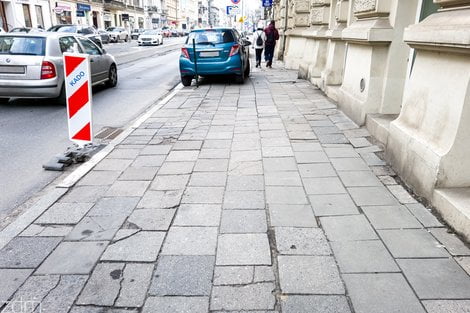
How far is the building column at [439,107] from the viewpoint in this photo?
3.54 m

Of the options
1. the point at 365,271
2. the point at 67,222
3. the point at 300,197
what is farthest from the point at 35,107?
the point at 365,271

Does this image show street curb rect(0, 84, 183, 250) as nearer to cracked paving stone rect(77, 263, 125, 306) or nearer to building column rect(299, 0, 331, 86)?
cracked paving stone rect(77, 263, 125, 306)

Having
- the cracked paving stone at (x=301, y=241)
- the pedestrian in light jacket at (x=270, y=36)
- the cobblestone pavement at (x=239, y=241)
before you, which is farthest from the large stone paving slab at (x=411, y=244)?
the pedestrian in light jacket at (x=270, y=36)

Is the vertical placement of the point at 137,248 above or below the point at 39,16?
below

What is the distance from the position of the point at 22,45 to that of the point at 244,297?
8362 millimetres

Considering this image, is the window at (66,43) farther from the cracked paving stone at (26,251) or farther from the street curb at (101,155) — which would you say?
the cracked paving stone at (26,251)

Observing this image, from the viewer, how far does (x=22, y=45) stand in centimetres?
858

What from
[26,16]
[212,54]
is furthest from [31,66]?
[26,16]

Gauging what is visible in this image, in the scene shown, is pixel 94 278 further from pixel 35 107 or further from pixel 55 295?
pixel 35 107

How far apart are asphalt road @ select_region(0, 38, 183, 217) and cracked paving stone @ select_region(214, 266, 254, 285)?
248cm

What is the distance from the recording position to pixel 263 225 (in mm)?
3498

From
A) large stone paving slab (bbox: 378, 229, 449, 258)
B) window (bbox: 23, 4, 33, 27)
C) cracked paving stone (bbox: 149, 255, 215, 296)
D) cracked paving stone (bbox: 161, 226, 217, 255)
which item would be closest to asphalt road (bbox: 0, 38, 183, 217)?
cracked paving stone (bbox: 161, 226, 217, 255)

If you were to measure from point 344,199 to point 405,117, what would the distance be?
144cm

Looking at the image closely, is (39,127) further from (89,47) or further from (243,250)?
(243,250)
